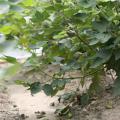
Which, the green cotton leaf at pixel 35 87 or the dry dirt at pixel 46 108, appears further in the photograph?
the dry dirt at pixel 46 108

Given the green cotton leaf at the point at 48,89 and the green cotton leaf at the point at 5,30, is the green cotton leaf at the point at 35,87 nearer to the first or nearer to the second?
the green cotton leaf at the point at 48,89

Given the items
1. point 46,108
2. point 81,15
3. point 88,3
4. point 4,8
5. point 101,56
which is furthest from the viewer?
point 46,108

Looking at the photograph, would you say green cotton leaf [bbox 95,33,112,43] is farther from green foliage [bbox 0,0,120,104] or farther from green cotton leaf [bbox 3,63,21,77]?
green cotton leaf [bbox 3,63,21,77]

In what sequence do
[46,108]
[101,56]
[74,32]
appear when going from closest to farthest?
1. [101,56]
2. [74,32]
3. [46,108]

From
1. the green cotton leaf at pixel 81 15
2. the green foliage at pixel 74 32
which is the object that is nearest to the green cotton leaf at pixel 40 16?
the green foliage at pixel 74 32

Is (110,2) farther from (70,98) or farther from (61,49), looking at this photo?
(70,98)

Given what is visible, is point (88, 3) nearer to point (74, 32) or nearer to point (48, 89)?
point (74, 32)

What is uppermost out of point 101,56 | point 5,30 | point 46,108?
point 101,56

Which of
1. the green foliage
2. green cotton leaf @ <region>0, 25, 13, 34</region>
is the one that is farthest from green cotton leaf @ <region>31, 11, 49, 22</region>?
green cotton leaf @ <region>0, 25, 13, 34</region>

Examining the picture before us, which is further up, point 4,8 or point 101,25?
point 101,25

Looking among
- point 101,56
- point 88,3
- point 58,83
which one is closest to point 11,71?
point 88,3

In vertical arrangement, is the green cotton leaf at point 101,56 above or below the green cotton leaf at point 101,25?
below

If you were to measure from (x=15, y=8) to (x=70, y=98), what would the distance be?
9.13 ft

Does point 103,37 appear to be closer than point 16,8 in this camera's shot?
No
